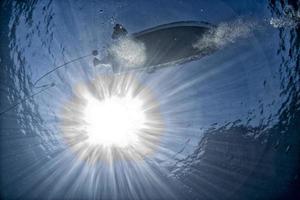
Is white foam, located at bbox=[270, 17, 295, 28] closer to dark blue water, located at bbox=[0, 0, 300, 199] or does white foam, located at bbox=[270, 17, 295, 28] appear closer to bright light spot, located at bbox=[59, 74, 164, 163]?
dark blue water, located at bbox=[0, 0, 300, 199]

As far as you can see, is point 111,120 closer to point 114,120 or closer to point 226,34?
point 114,120

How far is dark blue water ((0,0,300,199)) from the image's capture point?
636 centimetres

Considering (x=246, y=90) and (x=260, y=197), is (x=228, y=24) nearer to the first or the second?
(x=246, y=90)

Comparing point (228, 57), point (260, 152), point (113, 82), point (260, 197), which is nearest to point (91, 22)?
point (113, 82)

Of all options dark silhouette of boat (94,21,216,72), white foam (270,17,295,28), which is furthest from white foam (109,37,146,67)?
white foam (270,17,295,28)

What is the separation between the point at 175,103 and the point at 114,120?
2172 millimetres

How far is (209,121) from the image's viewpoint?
8.88m

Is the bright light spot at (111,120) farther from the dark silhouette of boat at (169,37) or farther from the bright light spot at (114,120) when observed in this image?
the dark silhouette of boat at (169,37)

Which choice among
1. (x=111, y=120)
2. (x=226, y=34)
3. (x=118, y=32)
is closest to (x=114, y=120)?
(x=111, y=120)

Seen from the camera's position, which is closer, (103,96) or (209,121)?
(103,96)

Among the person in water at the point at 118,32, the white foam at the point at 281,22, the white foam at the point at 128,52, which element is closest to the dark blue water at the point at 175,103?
the white foam at the point at 281,22

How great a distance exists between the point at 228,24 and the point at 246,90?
8.17 feet

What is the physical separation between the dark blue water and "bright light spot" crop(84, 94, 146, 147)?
90 cm

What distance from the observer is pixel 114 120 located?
8984 mm
